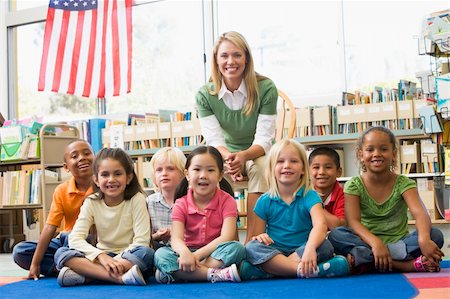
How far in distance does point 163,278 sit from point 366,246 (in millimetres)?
748

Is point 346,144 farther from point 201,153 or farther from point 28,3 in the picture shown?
point 28,3

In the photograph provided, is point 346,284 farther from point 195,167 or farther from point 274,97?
point 274,97

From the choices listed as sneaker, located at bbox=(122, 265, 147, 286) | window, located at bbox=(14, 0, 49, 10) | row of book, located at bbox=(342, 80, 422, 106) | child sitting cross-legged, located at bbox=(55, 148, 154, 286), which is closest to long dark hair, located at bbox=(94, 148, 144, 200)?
child sitting cross-legged, located at bbox=(55, 148, 154, 286)

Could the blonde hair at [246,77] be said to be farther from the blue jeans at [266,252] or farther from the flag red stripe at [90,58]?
the flag red stripe at [90,58]

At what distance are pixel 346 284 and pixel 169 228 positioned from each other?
862 mm

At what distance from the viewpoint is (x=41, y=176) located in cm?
485

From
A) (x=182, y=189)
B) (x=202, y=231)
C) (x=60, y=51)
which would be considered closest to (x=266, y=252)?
(x=202, y=231)

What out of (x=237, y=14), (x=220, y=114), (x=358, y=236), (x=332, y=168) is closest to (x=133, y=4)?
(x=237, y=14)

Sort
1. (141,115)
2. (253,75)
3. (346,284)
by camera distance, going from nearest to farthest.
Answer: (346,284), (253,75), (141,115)

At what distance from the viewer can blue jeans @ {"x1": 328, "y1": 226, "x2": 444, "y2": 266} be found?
2.44 m

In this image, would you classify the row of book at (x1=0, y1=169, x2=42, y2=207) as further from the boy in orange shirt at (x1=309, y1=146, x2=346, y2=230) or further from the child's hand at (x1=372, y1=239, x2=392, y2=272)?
the child's hand at (x1=372, y1=239, x2=392, y2=272)

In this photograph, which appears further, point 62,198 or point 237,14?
point 237,14

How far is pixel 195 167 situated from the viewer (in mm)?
2510

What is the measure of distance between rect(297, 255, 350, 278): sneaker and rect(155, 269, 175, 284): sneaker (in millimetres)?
459
